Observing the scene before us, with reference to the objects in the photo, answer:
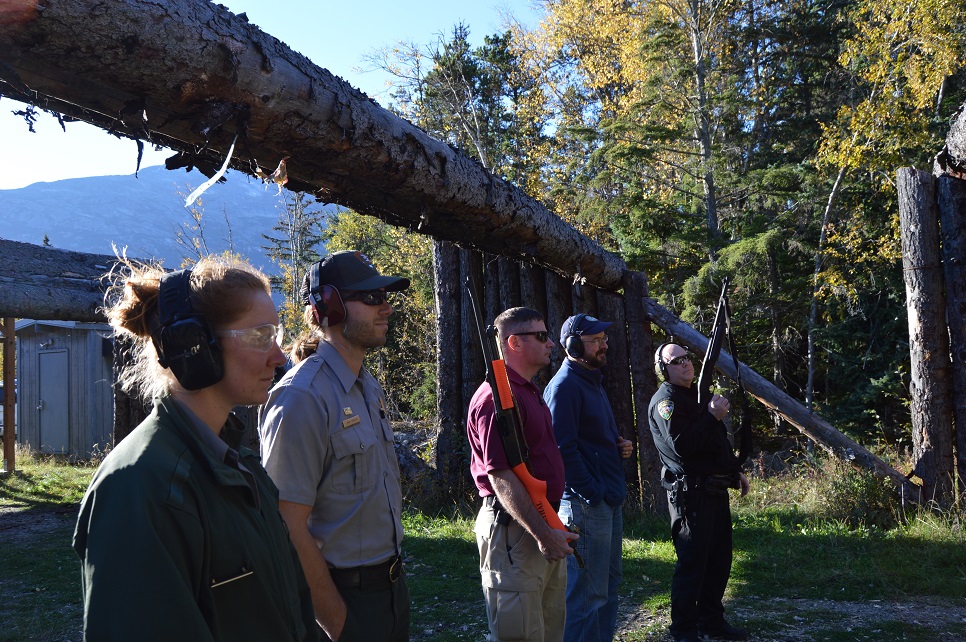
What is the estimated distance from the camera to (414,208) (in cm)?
525

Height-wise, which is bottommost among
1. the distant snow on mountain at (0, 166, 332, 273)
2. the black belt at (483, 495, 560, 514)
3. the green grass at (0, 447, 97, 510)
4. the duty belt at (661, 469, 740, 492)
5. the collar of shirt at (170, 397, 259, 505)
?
the green grass at (0, 447, 97, 510)

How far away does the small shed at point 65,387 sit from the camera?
17531 millimetres

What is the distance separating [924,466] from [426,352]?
1865cm

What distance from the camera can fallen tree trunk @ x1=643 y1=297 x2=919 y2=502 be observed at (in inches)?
325

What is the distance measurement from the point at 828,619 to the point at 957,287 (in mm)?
3916

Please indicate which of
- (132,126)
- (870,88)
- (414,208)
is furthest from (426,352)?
(132,126)

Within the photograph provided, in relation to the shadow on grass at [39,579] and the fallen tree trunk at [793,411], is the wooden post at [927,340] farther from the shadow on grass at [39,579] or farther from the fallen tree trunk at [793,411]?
the shadow on grass at [39,579]

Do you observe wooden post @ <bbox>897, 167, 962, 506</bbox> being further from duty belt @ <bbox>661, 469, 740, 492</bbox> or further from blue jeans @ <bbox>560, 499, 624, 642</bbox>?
blue jeans @ <bbox>560, 499, 624, 642</bbox>

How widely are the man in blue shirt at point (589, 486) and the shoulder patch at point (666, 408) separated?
54 cm

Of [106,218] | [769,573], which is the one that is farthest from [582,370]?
[106,218]

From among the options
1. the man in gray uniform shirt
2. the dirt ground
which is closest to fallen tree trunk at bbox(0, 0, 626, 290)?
the man in gray uniform shirt

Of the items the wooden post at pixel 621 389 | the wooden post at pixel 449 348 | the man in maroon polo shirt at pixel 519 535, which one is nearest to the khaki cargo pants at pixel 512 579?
the man in maroon polo shirt at pixel 519 535

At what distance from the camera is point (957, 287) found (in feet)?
25.3

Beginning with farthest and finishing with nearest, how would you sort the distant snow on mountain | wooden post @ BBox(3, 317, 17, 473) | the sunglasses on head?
the distant snow on mountain < wooden post @ BBox(3, 317, 17, 473) < the sunglasses on head
